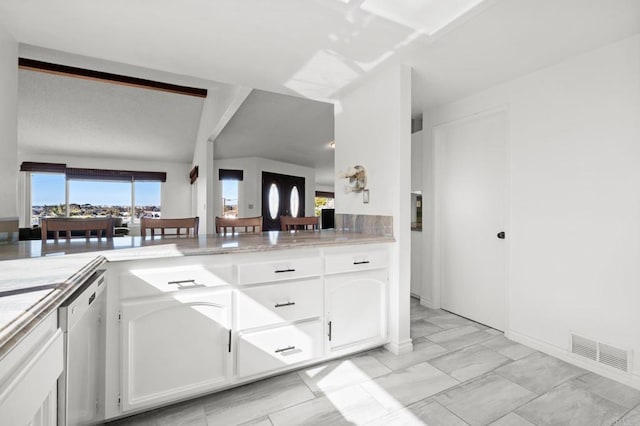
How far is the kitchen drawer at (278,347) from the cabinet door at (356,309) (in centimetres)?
14

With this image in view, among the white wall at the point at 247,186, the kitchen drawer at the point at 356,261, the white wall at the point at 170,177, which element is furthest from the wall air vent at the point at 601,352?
the white wall at the point at 170,177

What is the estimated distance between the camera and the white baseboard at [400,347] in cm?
234

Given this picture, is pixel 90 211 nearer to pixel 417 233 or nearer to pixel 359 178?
pixel 359 178

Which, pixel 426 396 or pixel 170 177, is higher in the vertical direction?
pixel 170 177

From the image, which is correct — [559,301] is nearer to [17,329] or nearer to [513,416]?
[513,416]

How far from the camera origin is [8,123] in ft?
6.11

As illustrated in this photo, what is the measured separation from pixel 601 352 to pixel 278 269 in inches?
89.8

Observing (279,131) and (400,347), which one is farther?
(279,131)

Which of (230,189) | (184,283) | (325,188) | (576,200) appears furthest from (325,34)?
(325,188)

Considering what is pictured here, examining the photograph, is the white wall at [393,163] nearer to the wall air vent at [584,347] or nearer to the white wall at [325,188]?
the wall air vent at [584,347]

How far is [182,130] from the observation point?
6859 mm

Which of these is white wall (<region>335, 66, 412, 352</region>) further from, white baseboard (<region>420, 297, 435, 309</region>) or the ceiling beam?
the ceiling beam

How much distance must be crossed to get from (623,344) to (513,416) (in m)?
1.04

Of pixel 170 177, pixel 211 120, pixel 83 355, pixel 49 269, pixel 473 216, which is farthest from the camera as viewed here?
pixel 170 177
